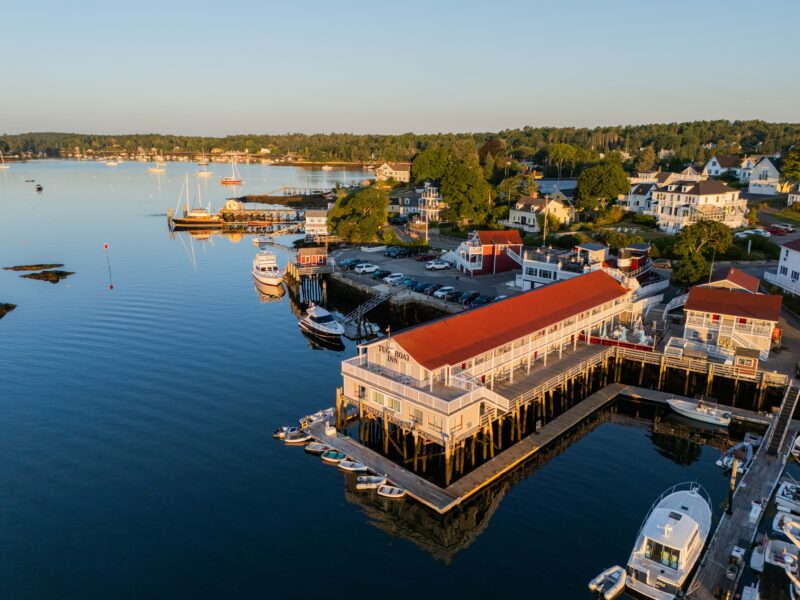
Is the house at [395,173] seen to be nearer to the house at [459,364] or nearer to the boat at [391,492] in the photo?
the house at [459,364]

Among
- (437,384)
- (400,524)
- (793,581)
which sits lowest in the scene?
(400,524)

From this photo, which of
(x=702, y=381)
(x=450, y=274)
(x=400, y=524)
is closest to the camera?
(x=400, y=524)

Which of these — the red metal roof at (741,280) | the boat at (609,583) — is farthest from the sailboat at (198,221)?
the boat at (609,583)

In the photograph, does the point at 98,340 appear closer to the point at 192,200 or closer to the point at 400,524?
the point at 400,524

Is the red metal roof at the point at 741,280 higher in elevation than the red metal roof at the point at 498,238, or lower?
lower

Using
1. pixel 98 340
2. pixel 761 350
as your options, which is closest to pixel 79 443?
pixel 98 340

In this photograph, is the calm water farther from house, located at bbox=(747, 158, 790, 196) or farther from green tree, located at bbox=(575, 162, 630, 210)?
house, located at bbox=(747, 158, 790, 196)
